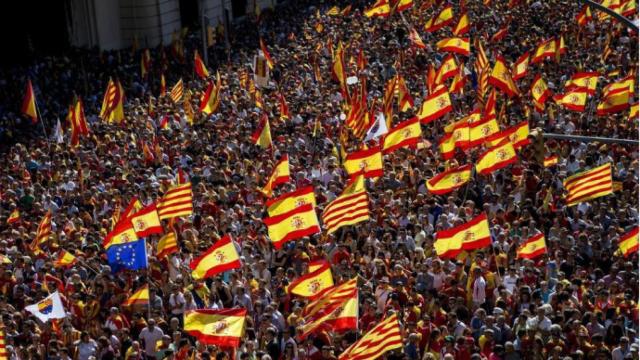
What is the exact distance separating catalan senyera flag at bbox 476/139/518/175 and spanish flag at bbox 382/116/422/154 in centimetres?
213

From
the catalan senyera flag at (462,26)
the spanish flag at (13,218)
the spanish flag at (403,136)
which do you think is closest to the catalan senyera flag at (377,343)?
the spanish flag at (403,136)

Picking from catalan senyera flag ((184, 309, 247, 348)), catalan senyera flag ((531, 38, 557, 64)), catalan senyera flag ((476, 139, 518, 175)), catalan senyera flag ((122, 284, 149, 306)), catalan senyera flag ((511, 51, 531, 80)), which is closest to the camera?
catalan senyera flag ((184, 309, 247, 348))

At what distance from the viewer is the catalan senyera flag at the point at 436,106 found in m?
27.3

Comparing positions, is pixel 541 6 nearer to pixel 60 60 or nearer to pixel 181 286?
pixel 60 60

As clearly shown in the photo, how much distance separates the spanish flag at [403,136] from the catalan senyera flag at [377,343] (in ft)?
32.3

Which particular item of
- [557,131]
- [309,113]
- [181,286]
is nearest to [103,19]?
[309,113]

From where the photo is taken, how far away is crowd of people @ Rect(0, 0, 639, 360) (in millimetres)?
17297

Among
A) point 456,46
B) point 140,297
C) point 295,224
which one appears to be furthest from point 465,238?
point 456,46

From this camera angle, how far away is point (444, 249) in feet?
64.3

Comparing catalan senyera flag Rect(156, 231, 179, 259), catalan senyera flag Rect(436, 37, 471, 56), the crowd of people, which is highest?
catalan senyera flag Rect(436, 37, 471, 56)

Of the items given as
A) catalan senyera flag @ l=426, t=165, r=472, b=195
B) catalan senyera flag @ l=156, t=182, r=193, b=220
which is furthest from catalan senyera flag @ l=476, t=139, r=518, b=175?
catalan senyera flag @ l=156, t=182, r=193, b=220

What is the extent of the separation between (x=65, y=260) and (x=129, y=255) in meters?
1.38

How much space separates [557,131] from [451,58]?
4.35 metres

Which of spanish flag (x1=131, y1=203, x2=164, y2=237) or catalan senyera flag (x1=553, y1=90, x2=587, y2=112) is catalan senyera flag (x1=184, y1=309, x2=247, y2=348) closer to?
spanish flag (x1=131, y1=203, x2=164, y2=237)
